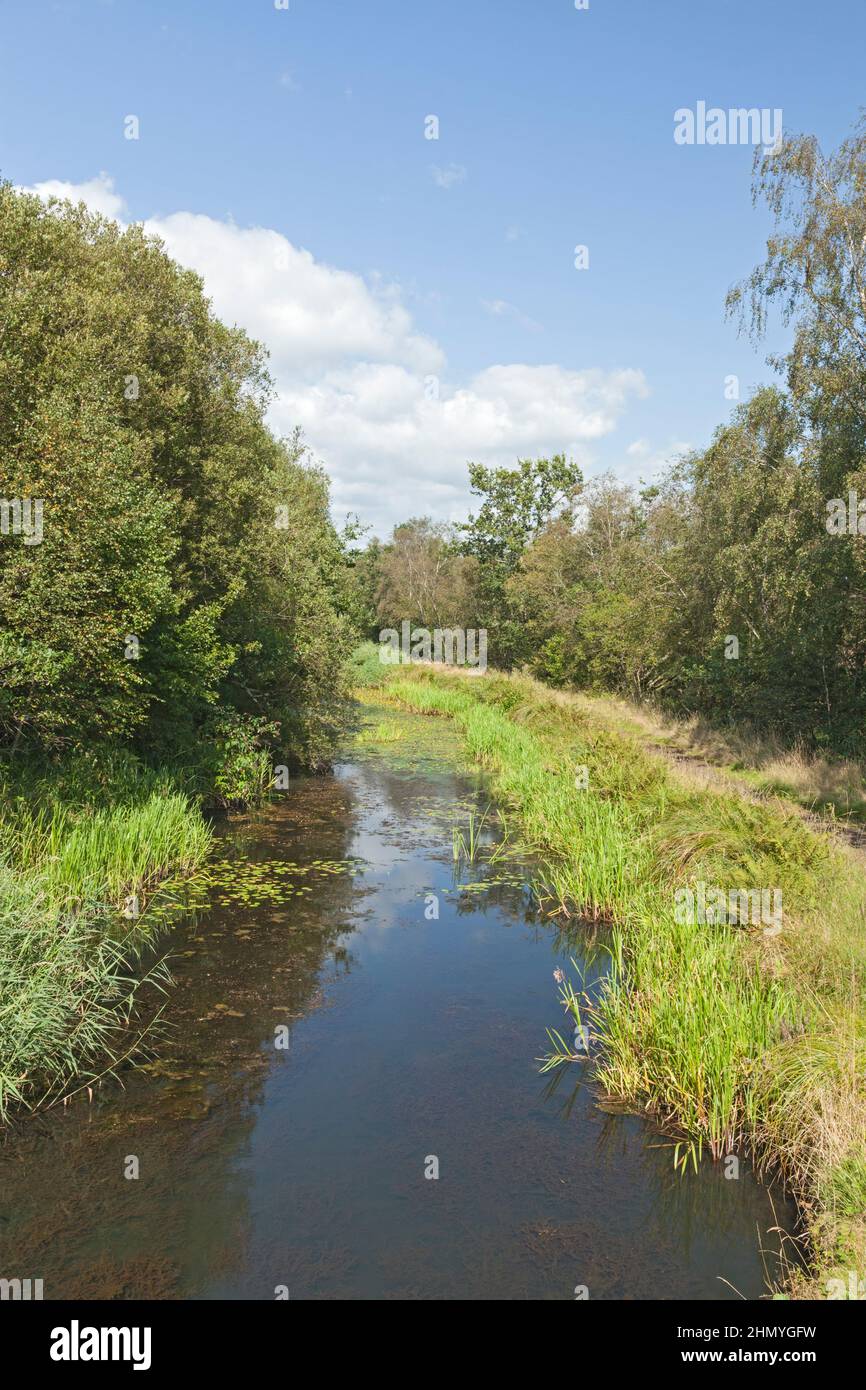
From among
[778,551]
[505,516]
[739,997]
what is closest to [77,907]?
[739,997]

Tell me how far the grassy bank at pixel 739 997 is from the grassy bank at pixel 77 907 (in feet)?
15.2

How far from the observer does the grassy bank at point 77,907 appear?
22.3 feet

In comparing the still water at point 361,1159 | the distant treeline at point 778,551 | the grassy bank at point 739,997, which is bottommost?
the still water at point 361,1159

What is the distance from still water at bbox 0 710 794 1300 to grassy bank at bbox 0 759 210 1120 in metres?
0.47

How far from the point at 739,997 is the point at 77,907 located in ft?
24.8

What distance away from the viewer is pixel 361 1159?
618cm

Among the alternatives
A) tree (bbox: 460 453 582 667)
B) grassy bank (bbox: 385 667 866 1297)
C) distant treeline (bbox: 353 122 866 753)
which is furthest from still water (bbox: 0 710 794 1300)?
tree (bbox: 460 453 582 667)

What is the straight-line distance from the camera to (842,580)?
15.8 m

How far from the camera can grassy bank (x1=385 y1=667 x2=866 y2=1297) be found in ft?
17.7

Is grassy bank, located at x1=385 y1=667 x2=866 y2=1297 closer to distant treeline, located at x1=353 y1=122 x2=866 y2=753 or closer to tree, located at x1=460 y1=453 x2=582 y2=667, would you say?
distant treeline, located at x1=353 y1=122 x2=866 y2=753

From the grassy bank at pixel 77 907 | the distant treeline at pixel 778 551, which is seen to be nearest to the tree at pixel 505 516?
the distant treeline at pixel 778 551

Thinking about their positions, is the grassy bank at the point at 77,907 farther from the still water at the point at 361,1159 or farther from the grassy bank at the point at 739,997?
the grassy bank at the point at 739,997
